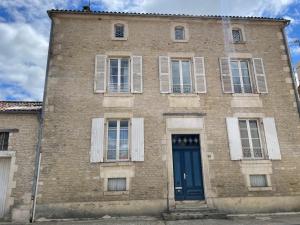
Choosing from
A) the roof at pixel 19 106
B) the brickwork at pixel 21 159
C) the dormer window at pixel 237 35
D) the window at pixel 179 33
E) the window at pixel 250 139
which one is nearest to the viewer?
the brickwork at pixel 21 159

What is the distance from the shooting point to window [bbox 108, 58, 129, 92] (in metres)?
9.74

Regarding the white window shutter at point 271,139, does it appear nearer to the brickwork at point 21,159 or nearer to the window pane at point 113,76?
the window pane at point 113,76

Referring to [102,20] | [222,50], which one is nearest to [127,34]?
[102,20]

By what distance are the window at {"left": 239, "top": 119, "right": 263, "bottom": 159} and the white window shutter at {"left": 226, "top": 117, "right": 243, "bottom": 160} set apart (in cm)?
29

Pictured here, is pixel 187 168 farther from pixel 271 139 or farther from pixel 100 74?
pixel 100 74

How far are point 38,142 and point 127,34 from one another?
5425 millimetres

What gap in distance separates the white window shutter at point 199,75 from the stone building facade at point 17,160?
5.98m

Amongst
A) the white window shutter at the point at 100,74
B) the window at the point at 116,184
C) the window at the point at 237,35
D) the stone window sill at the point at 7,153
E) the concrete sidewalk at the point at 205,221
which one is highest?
the window at the point at 237,35

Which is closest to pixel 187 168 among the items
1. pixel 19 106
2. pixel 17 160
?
pixel 17 160

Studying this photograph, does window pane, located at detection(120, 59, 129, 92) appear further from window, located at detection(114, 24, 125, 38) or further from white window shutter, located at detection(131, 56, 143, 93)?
window, located at detection(114, 24, 125, 38)

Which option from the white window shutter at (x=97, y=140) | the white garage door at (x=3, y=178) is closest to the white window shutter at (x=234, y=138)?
the white window shutter at (x=97, y=140)

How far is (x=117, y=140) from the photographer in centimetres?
904

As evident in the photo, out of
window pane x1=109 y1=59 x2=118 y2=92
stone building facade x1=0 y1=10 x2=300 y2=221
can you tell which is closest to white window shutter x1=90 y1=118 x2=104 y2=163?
stone building facade x1=0 y1=10 x2=300 y2=221

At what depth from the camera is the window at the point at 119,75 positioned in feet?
32.0
